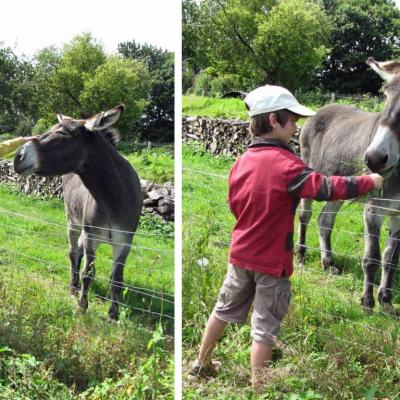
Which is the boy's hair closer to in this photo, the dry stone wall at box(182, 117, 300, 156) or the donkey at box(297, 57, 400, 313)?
the donkey at box(297, 57, 400, 313)

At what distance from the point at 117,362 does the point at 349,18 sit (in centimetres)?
254

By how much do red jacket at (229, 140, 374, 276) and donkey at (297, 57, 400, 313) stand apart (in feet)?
1.43

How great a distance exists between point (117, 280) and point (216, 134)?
1.66 metres

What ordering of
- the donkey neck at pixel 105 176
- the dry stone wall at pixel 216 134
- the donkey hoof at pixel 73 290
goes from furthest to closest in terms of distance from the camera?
the dry stone wall at pixel 216 134
the donkey hoof at pixel 73 290
the donkey neck at pixel 105 176

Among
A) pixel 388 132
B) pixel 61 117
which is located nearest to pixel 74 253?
pixel 61 117

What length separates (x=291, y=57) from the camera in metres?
3.17

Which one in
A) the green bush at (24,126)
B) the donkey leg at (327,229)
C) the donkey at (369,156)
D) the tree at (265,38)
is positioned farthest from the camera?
the donkey leg at (327,229)

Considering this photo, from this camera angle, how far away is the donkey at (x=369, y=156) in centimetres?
254

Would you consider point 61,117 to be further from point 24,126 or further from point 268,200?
point 268,200

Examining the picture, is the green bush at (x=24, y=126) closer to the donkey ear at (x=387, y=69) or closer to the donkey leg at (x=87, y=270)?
the donkey leg at (x=87, y=270)

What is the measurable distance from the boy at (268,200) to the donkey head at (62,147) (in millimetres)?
1032

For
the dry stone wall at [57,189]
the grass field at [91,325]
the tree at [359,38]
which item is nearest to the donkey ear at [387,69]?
the tree at [359,38]

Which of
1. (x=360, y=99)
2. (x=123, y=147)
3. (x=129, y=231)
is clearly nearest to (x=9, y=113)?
(x=123, y=147)

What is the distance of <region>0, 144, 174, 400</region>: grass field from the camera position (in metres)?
2.86
